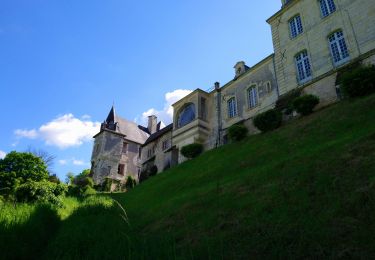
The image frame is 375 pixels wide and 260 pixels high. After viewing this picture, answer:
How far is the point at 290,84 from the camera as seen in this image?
22812mm

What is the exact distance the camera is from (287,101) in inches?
851

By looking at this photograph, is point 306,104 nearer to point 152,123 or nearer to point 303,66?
point 303,66

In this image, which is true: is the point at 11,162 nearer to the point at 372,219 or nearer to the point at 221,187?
the point at 221,187

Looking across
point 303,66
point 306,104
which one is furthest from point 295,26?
point 306,104

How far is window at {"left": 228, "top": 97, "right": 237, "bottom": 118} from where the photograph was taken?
2844 cm

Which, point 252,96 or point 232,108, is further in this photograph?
point 232,108

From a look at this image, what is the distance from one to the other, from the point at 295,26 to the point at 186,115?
13.3 m

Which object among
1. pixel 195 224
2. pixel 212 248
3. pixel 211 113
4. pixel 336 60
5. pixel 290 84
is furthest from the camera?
pixel 211 113

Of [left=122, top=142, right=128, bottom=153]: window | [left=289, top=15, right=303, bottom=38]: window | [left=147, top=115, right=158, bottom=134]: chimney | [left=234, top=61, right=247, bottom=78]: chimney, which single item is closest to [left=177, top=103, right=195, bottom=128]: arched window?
[left=234, top=61, right=247, bottom=78]: chimney

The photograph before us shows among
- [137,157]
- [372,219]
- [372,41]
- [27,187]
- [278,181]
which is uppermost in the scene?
[137,157]

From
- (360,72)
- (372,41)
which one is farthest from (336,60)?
(360,72)

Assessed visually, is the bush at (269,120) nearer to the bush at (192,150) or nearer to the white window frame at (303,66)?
the white window frame at (303,66)

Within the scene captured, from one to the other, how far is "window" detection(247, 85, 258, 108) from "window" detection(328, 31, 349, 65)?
24.1 feet

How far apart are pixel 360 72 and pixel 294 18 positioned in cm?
998
